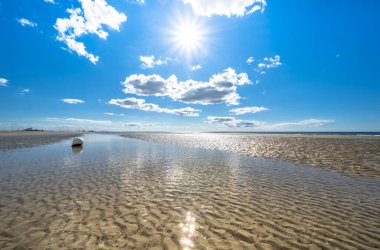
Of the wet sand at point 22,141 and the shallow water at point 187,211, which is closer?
the shallow water at point 187,211

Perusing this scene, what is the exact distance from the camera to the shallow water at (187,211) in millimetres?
6289

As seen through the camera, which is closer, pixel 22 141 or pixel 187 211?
pixel 187 211

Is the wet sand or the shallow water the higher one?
the wet sand

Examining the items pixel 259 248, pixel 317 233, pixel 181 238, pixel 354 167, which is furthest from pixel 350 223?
pixel 354 167

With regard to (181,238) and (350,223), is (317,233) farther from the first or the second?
(181,238)

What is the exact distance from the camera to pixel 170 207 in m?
9.05

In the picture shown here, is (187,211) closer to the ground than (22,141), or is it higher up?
closer to the ground

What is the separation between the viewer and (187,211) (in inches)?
338

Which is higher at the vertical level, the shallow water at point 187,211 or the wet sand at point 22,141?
the wet sand at point 22,141

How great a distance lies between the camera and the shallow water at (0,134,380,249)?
629 cm

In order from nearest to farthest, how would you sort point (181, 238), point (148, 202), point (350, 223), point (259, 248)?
point (259, 248) → point (181, 238) → point (350, 223) → point (148, 202)

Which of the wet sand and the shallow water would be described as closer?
the shallow water

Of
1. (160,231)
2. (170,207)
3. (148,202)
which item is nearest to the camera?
(160,231)

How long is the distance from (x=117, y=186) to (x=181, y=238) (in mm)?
7176
